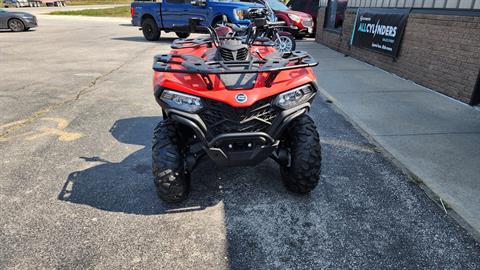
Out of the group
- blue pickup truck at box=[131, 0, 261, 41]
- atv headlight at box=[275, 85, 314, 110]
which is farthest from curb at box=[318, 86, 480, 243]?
blue pickup truck at box=[131, 0, 261, 41]

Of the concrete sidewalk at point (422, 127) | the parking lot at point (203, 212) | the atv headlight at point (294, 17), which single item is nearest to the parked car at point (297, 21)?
the atv headlight at point (294, 17)

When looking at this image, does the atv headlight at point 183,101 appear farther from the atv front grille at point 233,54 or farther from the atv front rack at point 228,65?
the atv front grille at point 233,54

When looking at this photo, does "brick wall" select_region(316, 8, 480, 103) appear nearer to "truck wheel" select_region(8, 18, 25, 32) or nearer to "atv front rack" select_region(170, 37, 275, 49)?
"atv front rack" select_region(170, 37, 275, 49)

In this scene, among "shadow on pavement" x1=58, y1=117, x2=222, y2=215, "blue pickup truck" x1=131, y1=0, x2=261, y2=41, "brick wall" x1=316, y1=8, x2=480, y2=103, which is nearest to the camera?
"shadow on pavement" x1=58, y1=117, x2=222, y2=215

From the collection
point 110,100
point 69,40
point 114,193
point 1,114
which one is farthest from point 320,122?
point 69,40

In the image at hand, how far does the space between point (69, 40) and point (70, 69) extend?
6.59 m

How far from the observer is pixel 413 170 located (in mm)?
3721

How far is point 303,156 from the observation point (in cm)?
302

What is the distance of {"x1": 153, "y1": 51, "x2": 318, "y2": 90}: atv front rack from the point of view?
2.67 metres

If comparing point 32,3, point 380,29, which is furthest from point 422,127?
point 32,3

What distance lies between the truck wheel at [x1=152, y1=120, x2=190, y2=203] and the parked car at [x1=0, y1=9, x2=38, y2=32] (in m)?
17.9

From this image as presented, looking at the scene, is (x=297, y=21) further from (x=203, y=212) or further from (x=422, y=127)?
(x=203, y=212)

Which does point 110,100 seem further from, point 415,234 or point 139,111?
point 415,234

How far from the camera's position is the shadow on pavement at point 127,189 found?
10.3 ft
